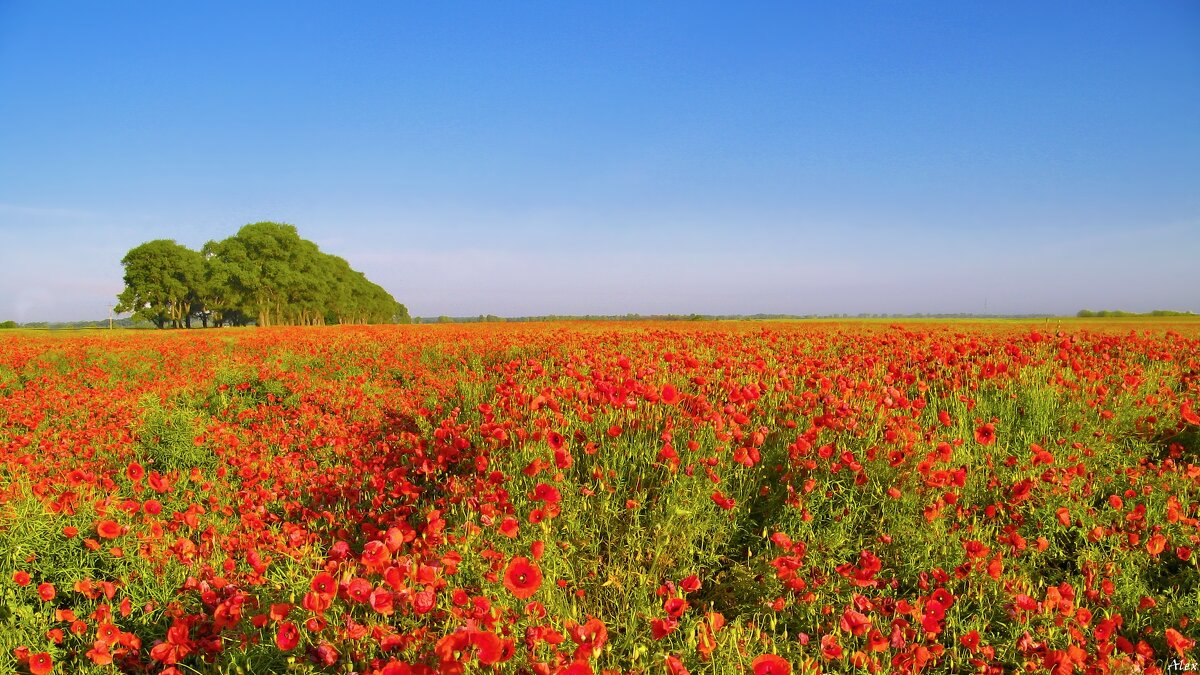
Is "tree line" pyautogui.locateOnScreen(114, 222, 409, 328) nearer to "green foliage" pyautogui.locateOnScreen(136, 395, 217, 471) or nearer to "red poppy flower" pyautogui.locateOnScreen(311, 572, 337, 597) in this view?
"green foliage" pyautogui.locateOnScreen(136, 395, 217, 471)

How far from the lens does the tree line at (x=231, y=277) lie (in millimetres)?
45656

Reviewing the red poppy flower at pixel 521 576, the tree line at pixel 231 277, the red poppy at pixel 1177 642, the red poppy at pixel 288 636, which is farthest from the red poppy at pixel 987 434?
the tree line at pixel 231 277

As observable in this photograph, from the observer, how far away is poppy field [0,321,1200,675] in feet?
8.20

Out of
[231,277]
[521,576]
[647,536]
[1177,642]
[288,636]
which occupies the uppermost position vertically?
[231,277]

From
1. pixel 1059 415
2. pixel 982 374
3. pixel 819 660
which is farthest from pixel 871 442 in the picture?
pixel 982 374

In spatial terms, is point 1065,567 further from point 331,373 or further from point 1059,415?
point 331,373

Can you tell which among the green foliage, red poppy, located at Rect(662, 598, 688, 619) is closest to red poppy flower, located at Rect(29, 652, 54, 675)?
red poppy, located at Rect(662, 598, 688, 619)

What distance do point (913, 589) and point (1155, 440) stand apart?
12.6 ft

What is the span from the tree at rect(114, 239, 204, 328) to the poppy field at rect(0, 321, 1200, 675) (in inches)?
1958

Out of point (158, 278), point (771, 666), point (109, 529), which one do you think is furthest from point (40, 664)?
point (158, 278)

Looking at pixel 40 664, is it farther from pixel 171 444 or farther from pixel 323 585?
pixel 171 444

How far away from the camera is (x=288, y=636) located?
7.32 feet

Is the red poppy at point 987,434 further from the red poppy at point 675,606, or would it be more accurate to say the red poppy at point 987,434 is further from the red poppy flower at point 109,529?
the red poppy flower at point 109,529

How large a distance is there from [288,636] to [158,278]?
56.4m
